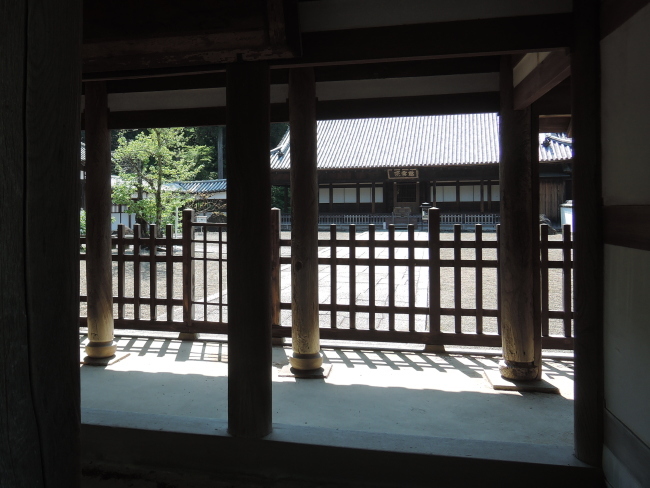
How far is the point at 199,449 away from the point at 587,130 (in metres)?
2.35

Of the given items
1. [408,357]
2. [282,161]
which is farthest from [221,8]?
[282,161]

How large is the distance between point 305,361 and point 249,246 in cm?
190

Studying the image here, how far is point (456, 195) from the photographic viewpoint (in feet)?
74.3

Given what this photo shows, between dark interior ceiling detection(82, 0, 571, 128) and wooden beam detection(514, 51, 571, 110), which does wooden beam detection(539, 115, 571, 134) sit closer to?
wooden beam detection(514, 51, 571, 110)

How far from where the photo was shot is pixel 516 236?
3.77 metres

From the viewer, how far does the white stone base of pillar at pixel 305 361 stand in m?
4.09

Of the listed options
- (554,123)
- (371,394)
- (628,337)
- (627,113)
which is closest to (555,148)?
(554,123)

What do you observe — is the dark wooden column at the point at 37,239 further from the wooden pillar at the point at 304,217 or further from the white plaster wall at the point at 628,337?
the wooden pillar at the point at 304,217

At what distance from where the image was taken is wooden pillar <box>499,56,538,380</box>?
3.74m

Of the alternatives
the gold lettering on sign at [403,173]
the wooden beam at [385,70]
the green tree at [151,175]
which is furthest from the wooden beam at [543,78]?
the gold lettering on sign at [403,173]

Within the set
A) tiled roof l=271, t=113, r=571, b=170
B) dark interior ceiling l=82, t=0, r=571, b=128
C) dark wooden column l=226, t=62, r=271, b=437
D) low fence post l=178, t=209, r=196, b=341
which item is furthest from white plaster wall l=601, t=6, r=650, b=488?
tiled roof l=271, t=113, r=571, b=170

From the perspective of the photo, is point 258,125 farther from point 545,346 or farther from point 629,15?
point 545,346

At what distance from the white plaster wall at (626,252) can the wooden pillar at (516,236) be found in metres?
1.64

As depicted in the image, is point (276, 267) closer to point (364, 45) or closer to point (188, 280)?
point (188, 280)
